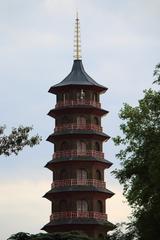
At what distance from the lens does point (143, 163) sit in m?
39.8

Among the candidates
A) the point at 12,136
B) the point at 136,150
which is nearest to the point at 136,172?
the point at 136,150

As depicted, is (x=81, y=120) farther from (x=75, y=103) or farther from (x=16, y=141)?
(x=16, y=141)

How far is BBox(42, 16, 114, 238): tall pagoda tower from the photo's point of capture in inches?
2613

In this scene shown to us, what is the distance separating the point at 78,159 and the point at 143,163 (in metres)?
28.9

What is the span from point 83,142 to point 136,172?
1170 inches

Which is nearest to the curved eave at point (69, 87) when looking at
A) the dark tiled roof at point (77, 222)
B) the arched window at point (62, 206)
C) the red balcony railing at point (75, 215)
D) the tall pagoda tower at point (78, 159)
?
the tall pagoda tower at point (78, 159)

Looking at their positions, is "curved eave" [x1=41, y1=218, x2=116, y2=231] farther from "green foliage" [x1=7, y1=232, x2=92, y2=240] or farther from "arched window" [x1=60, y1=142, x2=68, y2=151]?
"green foliage" [x1=7, y1=232, x2=92, y2=240]

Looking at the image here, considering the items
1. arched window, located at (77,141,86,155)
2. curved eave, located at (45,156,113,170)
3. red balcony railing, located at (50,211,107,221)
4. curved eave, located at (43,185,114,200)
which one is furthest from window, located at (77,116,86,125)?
red balcony railing, located at (50,211,107,221)

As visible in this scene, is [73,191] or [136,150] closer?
[136,150]

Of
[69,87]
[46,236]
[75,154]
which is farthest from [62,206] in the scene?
[46,236]

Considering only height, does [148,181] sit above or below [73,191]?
below

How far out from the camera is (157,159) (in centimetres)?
3603

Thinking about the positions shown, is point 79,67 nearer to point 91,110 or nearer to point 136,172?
point 91,110

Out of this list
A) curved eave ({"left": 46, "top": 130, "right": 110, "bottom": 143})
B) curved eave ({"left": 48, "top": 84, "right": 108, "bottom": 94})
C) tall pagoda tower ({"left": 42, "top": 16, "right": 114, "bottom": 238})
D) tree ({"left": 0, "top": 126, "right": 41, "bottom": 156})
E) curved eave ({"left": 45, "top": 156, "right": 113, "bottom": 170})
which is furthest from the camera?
curved eave ({"left": 48, "top": 84, "right": 108, "bottom": 94})
